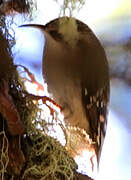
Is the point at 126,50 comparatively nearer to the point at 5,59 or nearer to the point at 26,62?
the point at 26,62

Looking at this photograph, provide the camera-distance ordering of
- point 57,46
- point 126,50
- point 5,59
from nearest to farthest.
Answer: point 5,59
point 57,46
point 126,50

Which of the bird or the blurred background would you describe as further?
the blurred background

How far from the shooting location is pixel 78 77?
102cm

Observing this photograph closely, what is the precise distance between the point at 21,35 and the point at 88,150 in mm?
335

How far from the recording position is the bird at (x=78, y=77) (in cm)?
99

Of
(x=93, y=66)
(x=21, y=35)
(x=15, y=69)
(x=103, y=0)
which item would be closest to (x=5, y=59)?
(x=15, y=69)

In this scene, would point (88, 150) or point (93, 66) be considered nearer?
point (88, 150)

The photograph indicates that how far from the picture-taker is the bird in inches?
39.0

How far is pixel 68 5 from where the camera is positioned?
97 centimetres

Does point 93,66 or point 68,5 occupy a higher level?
point 68,5

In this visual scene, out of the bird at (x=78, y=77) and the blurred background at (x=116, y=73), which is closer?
the bird at (x=78, y=77)

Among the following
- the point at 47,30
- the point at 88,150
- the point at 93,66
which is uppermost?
the point at 47,30

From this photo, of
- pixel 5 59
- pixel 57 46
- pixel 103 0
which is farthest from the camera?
pixel 103 0

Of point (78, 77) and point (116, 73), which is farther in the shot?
point (116, 73)
